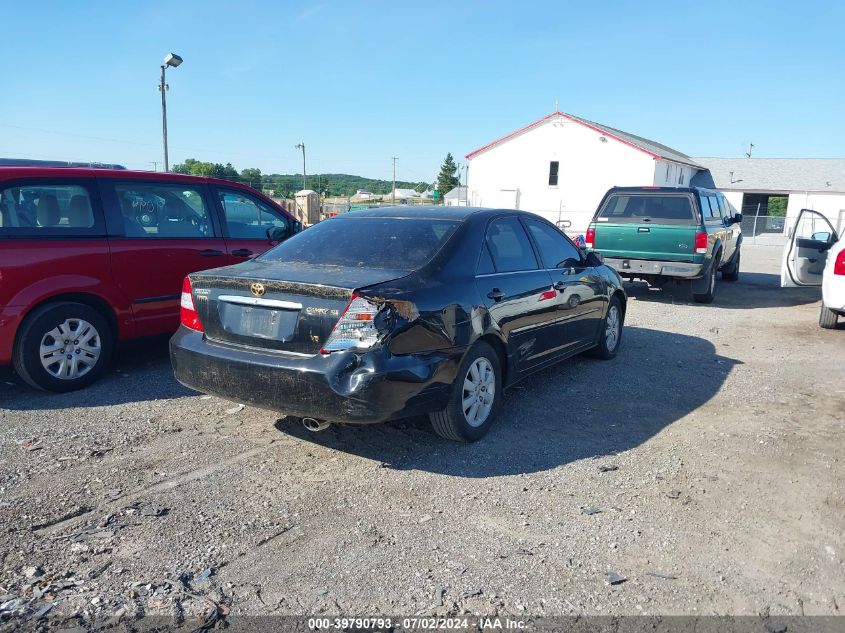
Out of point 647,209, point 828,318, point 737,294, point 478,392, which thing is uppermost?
point 647,209

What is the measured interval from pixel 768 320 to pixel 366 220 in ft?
24.3

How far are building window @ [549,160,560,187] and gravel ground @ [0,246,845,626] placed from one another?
110ft

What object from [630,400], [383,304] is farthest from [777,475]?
[383,304]

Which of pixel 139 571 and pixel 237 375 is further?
pixel 237 375

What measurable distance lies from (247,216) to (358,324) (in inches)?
148

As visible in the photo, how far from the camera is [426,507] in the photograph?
3625 millimetres

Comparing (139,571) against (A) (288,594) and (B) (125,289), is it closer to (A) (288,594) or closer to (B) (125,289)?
(A) (288,594)

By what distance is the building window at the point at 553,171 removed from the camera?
3803cm

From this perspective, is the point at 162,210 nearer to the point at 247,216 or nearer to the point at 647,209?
the point at 247,216

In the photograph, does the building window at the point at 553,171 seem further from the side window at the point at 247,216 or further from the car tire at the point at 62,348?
the car tire at the point at 62,348

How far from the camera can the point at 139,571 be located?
298 cm

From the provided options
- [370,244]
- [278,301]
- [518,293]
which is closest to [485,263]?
[518,293]

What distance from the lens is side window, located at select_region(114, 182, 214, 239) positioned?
5926mm

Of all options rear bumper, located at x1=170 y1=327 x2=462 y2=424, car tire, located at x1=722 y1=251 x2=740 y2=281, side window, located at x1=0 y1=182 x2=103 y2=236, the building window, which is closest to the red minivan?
side window, located at x1=0 y1=182 x2=103 y2=236
